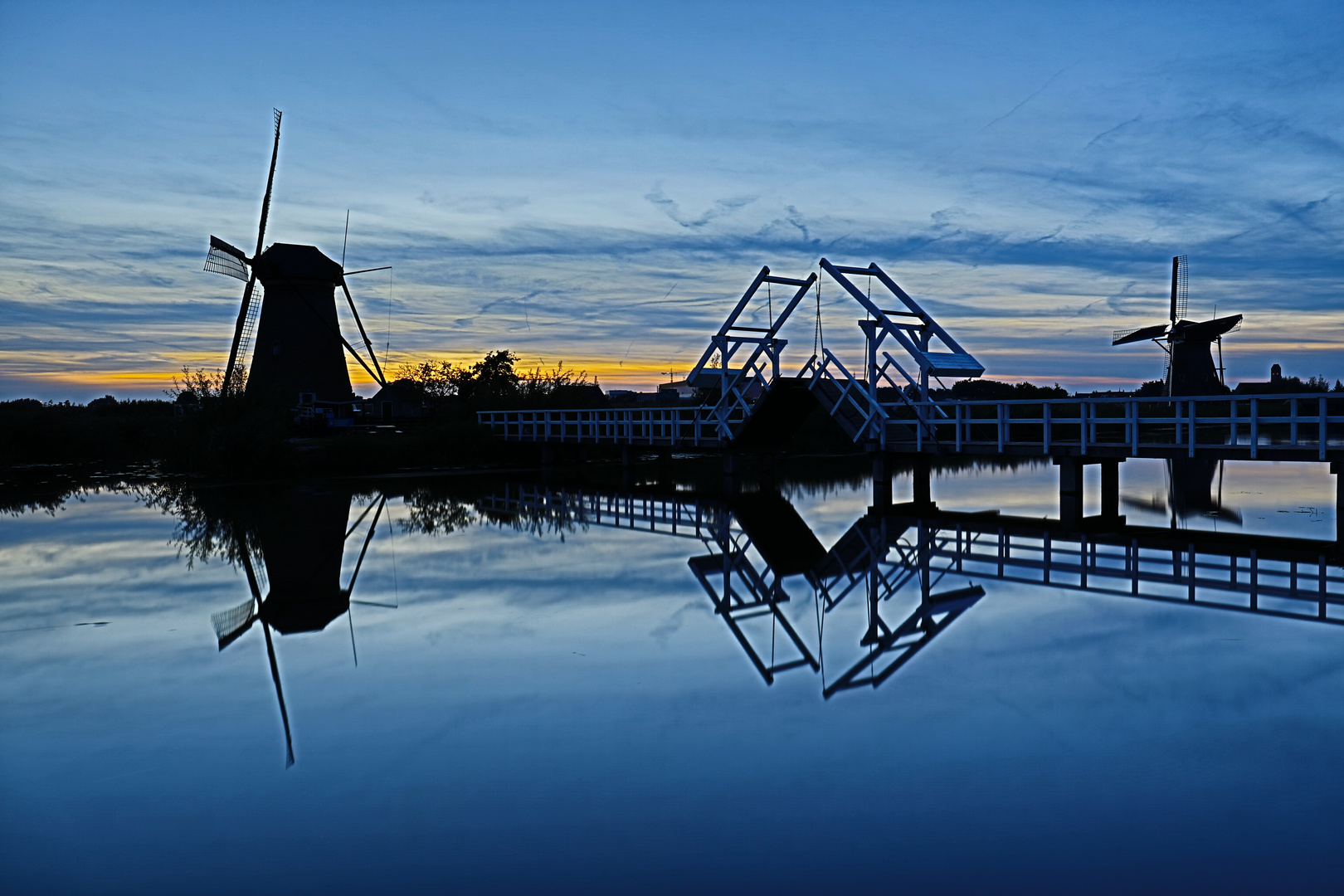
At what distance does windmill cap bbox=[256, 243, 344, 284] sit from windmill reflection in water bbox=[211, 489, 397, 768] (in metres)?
23.6

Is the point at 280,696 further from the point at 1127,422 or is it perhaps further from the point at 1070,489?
the point at 1070,489

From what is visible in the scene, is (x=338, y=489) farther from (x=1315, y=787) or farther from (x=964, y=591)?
(x=1315, y=787)

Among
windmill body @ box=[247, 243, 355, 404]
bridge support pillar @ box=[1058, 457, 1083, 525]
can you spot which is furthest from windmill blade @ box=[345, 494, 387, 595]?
windmill body @ box=[247, 243, 355, 404]

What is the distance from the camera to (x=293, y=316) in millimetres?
43594

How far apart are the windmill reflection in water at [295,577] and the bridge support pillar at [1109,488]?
1331cm

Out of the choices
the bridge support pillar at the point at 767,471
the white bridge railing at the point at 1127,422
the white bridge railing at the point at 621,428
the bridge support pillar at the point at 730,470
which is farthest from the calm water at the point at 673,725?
the white bridge railing at the point at 621,428

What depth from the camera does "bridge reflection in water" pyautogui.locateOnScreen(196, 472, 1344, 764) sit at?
9.81 metres

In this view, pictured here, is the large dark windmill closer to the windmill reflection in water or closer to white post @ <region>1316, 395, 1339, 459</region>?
the windmill reflection in water

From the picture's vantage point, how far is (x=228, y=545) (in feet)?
53.7

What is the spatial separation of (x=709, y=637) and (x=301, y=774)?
4.40 meters

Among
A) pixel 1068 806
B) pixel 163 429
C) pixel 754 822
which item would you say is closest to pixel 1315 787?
pixel 1068 806

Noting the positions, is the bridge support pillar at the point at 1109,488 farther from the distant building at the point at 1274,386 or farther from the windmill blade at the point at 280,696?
the distant building at the point at 1274,386

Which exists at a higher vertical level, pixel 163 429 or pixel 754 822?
pixel 163 429

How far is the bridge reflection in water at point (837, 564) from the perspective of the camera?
386 inches
